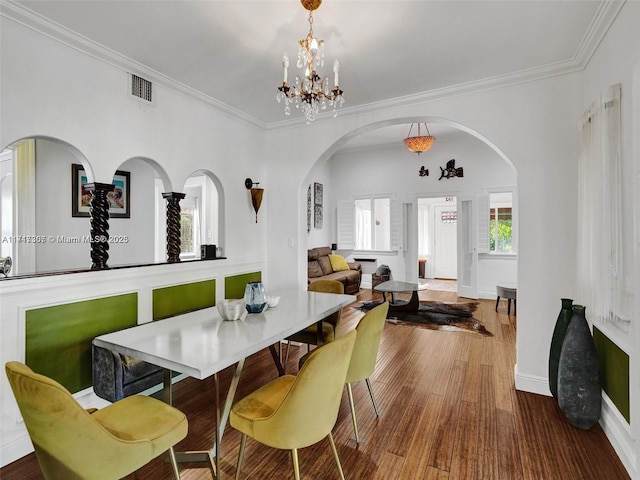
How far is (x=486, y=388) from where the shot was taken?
2807 millimetres

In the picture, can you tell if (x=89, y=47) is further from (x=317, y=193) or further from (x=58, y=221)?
(x=317, y=193)

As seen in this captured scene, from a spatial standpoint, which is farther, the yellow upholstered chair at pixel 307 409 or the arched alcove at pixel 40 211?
the arched alcove at pixel 40 211

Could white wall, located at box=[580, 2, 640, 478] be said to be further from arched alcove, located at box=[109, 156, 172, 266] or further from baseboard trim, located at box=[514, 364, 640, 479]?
arched alcove, located at box=[109, 156, 172, 266]

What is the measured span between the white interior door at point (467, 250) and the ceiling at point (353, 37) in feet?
12.7

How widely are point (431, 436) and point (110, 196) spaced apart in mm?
4176

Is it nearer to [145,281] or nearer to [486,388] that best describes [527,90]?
[486,388]

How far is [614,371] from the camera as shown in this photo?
2.06 m

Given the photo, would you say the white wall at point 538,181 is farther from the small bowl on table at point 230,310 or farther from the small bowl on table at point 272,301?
the small bowl on table at point 230,310

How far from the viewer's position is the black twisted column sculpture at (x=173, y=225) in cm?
312

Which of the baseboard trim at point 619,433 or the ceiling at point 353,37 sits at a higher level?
the ceiling at point 353,37

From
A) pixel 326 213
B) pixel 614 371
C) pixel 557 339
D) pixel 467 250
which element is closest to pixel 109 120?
pixel 557 339

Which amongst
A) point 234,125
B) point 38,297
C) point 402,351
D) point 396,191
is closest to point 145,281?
point 38,297

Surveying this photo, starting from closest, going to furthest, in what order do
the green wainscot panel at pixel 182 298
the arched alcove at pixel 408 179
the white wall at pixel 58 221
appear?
the green wainscot panel at pixel 182 298 < the white wall at pixel 58 221 < the arched alcove at pixel 408 179

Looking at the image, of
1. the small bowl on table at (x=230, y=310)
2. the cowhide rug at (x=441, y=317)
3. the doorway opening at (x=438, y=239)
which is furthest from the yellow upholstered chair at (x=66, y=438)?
the doorway opening at (x=438, y=239)
